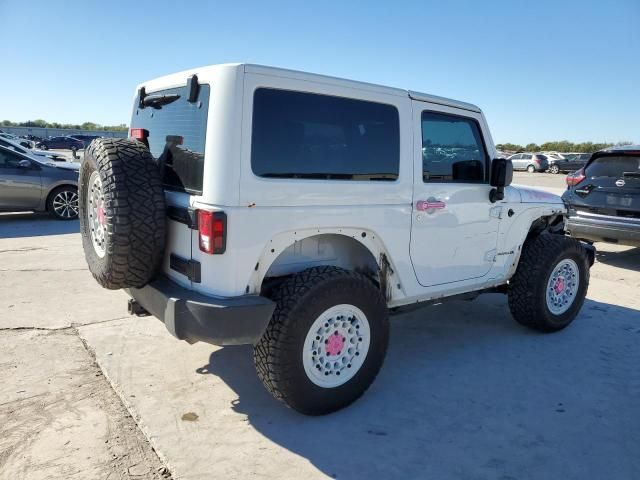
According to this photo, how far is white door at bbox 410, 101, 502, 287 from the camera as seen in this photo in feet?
11.9

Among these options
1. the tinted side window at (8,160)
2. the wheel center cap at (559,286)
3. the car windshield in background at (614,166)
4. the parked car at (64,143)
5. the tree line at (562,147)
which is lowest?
the wheel center cap at (559,286)

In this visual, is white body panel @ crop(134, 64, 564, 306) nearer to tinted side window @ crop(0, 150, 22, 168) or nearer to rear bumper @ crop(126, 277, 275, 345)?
rear bumper @ crop(126, 277, 275, 345)

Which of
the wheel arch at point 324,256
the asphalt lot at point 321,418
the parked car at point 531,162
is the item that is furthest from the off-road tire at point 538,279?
the parked car at point 531,162

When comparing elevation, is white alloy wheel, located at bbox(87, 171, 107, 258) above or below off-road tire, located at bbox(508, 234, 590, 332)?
above

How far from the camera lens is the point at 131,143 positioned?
3.11 metres

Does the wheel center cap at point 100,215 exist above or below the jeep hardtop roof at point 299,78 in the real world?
below

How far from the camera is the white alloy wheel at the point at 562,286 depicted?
15.3 feet

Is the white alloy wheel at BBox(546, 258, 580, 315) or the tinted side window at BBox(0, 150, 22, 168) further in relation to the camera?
the tinted side window at BBox(0, 150, 22, 168)

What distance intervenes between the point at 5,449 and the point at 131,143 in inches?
73.3

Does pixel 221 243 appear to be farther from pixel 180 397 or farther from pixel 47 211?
pixel 47 211

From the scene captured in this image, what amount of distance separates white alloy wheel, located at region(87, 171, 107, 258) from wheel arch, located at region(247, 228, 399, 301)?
108 cm

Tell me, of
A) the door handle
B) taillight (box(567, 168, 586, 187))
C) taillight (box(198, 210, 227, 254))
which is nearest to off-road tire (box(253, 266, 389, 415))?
taillight (box(198, 210, 227, 254))

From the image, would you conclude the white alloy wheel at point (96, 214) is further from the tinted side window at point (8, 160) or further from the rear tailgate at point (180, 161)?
the tinted side window at point (8, 160)

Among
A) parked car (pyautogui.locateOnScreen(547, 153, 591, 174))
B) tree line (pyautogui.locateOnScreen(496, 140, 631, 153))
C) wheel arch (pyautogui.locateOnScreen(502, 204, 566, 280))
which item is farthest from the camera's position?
tree line (pyautogui.locateOnScreen(496, 140, 631, 153))
